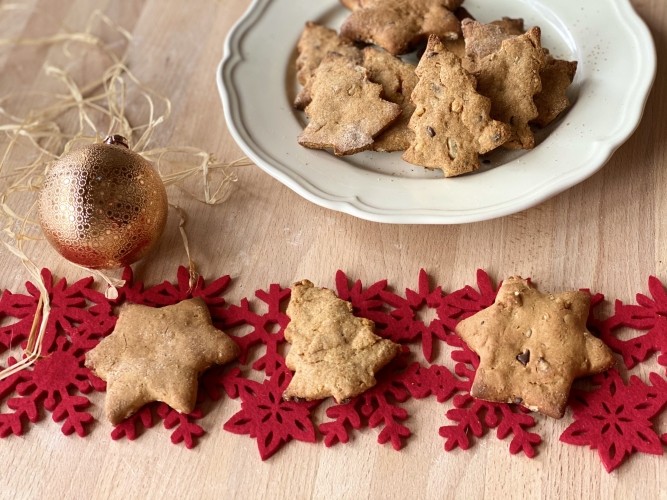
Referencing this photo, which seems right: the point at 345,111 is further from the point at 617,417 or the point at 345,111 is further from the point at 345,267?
the point at 617,417

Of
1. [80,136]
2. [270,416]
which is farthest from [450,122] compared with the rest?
[80,136]

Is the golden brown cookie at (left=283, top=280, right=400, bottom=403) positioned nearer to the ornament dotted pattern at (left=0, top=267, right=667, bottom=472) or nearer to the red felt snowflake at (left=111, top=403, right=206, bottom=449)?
the ornament dotted pattern at (left=0, top=267, right=667, bottom=472)

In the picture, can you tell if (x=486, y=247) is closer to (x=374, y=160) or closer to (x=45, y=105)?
(x=374, y=160)

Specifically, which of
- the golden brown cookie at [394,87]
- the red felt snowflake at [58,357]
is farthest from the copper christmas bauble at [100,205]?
the golden brown cookie at [394,87]

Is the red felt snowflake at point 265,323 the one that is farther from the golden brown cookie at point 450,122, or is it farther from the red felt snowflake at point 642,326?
the red felt snowflake at point 642,326

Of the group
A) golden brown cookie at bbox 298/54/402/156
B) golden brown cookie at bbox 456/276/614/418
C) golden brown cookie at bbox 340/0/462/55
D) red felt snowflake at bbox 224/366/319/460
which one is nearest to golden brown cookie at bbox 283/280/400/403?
red felt snowflake at bbox 224/366/319/460
